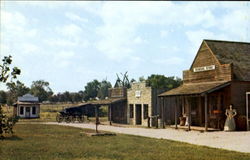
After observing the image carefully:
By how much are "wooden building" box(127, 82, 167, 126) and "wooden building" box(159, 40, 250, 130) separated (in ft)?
7.56

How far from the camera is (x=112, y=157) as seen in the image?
11492mm

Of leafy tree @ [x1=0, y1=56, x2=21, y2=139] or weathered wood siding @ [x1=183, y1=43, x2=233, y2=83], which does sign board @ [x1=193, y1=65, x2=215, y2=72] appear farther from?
leafy tree @ [x1=0, y1=56, x2=21, y2=139]

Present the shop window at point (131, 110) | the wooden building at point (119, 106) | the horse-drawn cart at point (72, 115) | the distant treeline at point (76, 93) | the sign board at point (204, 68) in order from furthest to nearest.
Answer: the distant treeline at point (76, 93), the horse-drawn cart at point (72, 115), the wooden building at point (119, 106), the shop window at point (131, 110), the sign board at point (204, 68)

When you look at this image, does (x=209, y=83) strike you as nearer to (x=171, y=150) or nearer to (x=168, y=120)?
(x=168, y=120)

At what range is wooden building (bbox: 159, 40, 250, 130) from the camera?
2250 cm

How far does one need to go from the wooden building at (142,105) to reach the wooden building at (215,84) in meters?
2.30

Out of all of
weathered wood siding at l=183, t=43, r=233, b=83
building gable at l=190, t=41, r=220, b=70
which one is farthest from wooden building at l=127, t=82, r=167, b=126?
building gable at l=190, t=41, r=220, b=70

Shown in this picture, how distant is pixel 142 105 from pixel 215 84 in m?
10.9

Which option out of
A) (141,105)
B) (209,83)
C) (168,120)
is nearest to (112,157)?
(209,83)

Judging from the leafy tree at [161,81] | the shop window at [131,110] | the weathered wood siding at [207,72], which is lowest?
the shop window at [131,110]

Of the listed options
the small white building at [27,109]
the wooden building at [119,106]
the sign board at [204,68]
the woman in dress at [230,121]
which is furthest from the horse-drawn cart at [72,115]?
the woman in dress at [230,121]

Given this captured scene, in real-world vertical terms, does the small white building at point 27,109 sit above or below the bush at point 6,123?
above

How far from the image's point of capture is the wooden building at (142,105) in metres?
31.1

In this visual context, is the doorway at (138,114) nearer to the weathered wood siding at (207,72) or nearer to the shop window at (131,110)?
the shop window at (131,110)
